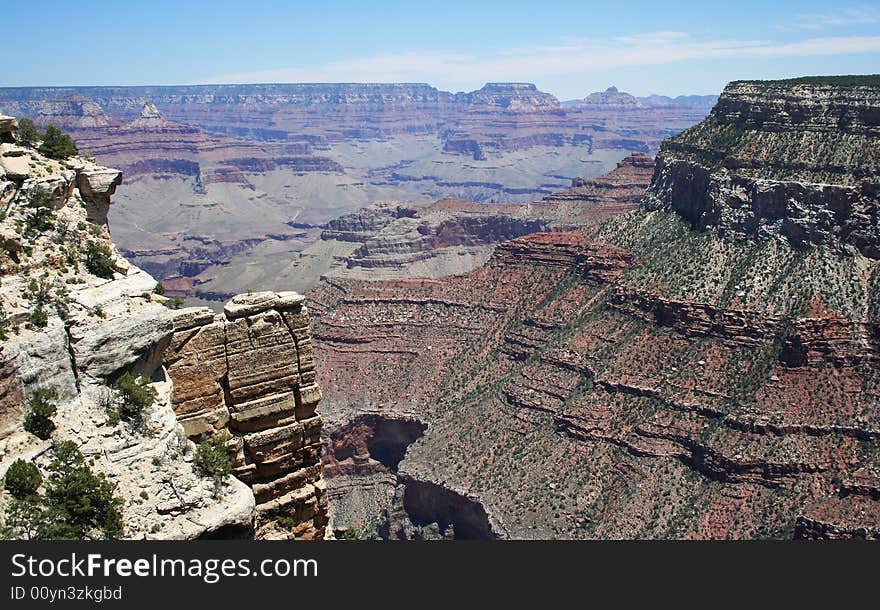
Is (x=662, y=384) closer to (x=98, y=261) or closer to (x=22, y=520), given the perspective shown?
(x=98, y=261)

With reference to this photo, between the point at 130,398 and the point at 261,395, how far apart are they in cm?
557

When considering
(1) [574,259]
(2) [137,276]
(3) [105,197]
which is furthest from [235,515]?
(1) [574,259]

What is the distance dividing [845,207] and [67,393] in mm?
77938

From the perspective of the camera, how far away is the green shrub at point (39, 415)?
21906 millimetres

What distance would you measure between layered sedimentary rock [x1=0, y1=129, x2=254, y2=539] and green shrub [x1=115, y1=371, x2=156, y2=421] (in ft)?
0.62

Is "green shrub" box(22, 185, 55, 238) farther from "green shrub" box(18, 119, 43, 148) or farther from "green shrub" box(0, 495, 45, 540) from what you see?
"green shrub" box(0, 495, 45, 540)

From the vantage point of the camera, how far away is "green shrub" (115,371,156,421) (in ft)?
76.5

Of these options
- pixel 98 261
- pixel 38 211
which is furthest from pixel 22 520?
pixel 38 211

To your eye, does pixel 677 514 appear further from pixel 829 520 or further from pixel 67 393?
pixel 67 393

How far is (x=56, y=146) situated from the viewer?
28609 mm

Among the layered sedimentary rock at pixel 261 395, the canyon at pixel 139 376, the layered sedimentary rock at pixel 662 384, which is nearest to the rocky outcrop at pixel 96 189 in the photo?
the canyon at pixel 139 376

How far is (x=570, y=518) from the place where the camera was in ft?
251

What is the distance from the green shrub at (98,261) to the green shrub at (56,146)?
3987 mm

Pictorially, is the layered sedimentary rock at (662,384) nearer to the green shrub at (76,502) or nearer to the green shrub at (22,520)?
the green shrub at (76,502)
